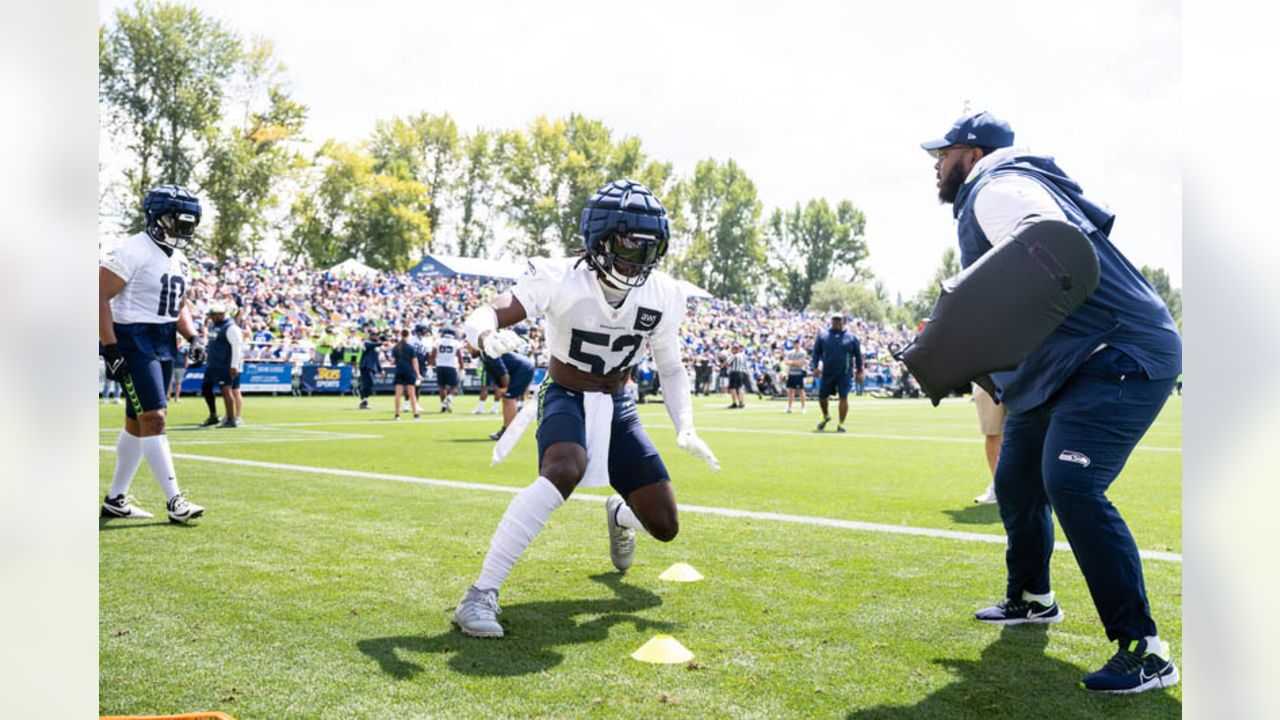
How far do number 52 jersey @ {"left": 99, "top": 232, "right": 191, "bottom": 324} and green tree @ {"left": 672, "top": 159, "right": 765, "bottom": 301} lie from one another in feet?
241

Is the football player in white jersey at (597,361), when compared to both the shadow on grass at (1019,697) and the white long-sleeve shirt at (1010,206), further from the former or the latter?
the shadow on grass at (1019,697)

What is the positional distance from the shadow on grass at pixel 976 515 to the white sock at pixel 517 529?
3.87 meters

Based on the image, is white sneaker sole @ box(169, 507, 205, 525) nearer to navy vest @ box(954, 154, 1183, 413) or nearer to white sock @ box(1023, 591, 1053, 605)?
white sock @ box(1023, 591, 1053, 605)

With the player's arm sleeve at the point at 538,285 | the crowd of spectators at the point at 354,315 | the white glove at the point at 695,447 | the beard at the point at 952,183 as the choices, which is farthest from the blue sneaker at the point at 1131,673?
the crowd of spectators at the point at 354,315

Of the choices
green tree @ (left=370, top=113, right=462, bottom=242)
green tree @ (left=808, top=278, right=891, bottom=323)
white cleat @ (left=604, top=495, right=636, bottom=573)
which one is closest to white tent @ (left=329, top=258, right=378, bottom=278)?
green tree @ (left=370, top=113, right=462, bottom=242)

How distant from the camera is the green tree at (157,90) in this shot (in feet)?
127

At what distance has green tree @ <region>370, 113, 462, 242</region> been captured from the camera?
6344cm

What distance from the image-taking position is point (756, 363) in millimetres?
44656

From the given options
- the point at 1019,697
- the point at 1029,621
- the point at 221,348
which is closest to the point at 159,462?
the point at 1029,621

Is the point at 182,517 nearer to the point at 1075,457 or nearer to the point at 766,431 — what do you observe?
the point at 1075,457

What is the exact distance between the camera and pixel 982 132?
412 cm
